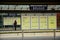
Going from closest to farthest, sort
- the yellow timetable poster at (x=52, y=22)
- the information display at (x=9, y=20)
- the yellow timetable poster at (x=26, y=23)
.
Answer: the yellow timetable poster at (x=26, y=23)
the yellow timetable poster at (x=52, y=22)
the information display at (x=9, y=20)

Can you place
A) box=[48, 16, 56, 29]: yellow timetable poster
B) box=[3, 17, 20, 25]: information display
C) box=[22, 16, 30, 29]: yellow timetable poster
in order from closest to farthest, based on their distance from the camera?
box=[22, 16, 30, 29]: yellow timetable poster, box=[48, 16, 56, 29]: yellow timetable poster, box=[3, 17, 20, 25]: information display

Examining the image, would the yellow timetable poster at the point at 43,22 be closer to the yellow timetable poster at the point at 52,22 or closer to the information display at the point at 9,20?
the yellow timetable poster at the point at 52,22

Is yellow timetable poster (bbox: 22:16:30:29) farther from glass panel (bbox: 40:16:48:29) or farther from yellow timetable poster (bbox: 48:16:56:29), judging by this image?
yellow timetable poster (bbox: 48:16:56:29)

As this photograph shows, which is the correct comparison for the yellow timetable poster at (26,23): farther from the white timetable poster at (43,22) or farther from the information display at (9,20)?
the white timetable poster at (43,22)

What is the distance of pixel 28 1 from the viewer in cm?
827

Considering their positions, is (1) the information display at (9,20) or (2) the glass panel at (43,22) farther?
(1) the information display at (9,20)

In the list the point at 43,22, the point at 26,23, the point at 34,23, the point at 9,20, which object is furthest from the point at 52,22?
the point at 9,20

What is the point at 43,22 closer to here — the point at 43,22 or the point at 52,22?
the point at 43,22

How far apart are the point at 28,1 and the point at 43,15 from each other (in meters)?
9.42

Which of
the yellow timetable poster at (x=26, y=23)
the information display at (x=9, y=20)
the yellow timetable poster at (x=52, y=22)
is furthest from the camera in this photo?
the information display at (x=9, y=20)

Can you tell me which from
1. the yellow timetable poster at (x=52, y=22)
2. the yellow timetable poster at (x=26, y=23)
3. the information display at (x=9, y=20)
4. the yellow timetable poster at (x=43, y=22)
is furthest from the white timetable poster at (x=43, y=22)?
the information display at (x=9, y=20)

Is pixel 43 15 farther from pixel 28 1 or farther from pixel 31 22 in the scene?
pixel 28 1

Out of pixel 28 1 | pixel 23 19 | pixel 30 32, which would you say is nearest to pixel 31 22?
pixel 23 19

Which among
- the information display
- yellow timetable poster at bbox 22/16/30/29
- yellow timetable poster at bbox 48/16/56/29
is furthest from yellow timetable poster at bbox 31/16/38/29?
the information display
